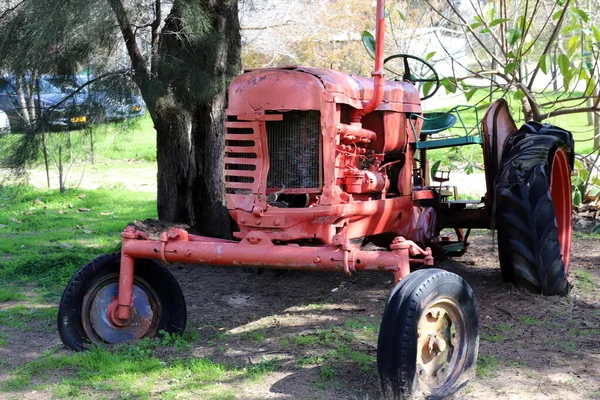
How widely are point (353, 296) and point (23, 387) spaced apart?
2.78 m

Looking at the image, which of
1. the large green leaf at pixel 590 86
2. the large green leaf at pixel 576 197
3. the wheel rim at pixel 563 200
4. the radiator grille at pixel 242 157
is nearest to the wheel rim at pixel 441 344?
the radiator grille at pixel 242 157

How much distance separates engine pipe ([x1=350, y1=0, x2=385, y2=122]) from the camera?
15.8ft

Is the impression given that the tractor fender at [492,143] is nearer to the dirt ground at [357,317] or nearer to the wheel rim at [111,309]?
the dirt ground at [357,317]

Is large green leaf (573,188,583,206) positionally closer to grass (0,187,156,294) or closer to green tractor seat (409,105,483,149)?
green tractor seat (409,105,483,149)

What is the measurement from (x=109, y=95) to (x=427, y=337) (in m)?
3.70

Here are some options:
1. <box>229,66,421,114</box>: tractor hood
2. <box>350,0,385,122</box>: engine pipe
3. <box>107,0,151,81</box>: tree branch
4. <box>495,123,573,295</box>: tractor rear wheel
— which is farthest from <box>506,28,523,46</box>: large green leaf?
<box>107,0,151,81</box>: tree branch

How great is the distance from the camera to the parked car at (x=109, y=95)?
6.55 m

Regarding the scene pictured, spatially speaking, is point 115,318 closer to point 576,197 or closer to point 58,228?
point 58,228

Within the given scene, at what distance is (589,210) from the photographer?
9.56 meters

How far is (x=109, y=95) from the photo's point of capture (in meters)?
6.57

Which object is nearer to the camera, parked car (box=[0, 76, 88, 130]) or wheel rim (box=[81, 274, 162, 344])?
wheel rim (box=[81, 274, 162, 344])

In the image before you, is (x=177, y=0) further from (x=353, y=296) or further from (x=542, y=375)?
(x=542, y=375)

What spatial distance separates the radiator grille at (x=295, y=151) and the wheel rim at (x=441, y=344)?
1.22 m

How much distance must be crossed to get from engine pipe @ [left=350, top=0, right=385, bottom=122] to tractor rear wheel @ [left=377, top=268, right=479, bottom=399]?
141 centimetres
